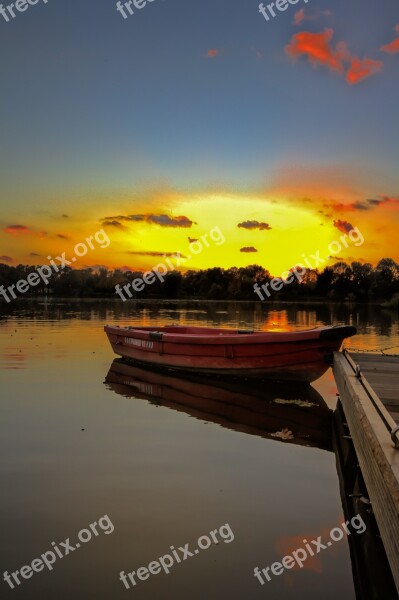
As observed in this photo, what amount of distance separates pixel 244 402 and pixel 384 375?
12.1ft

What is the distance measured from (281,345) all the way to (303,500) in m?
6.68

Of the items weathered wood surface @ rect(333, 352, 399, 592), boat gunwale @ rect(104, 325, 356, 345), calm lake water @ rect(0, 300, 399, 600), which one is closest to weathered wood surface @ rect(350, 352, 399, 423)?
weathered wood surface @ rect(333, 352, 399, 592)

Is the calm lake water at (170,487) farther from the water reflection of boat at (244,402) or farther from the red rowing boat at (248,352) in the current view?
the red rowing boat at (248,352)

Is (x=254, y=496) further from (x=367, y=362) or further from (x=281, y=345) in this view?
(x=281, y=345)

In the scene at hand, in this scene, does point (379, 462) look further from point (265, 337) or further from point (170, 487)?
point (265, 337)

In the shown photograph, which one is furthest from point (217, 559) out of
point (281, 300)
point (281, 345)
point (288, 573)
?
point (281, 300)

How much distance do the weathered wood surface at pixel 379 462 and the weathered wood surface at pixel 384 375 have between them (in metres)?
0.43

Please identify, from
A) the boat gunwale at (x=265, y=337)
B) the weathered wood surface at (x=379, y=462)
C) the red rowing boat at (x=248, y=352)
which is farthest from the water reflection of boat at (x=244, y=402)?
the weathered wood surface at (x=379, y=462)

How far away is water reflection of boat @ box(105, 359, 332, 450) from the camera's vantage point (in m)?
9.53

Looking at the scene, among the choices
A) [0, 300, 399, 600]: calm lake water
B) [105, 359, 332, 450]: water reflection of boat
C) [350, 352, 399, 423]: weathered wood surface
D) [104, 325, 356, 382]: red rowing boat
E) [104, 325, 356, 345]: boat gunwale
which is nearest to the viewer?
[0, 300, 399, 600]: calm lake water

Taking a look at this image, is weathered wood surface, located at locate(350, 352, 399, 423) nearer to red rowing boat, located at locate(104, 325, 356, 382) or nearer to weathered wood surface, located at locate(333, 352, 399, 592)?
weathered wood surface, located at locate(333, 352, 399, 592)

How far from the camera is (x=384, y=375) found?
894cm

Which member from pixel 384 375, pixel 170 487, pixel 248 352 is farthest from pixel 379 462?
pixel 248 352

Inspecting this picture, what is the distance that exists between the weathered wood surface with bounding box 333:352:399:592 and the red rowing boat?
5822 mm
